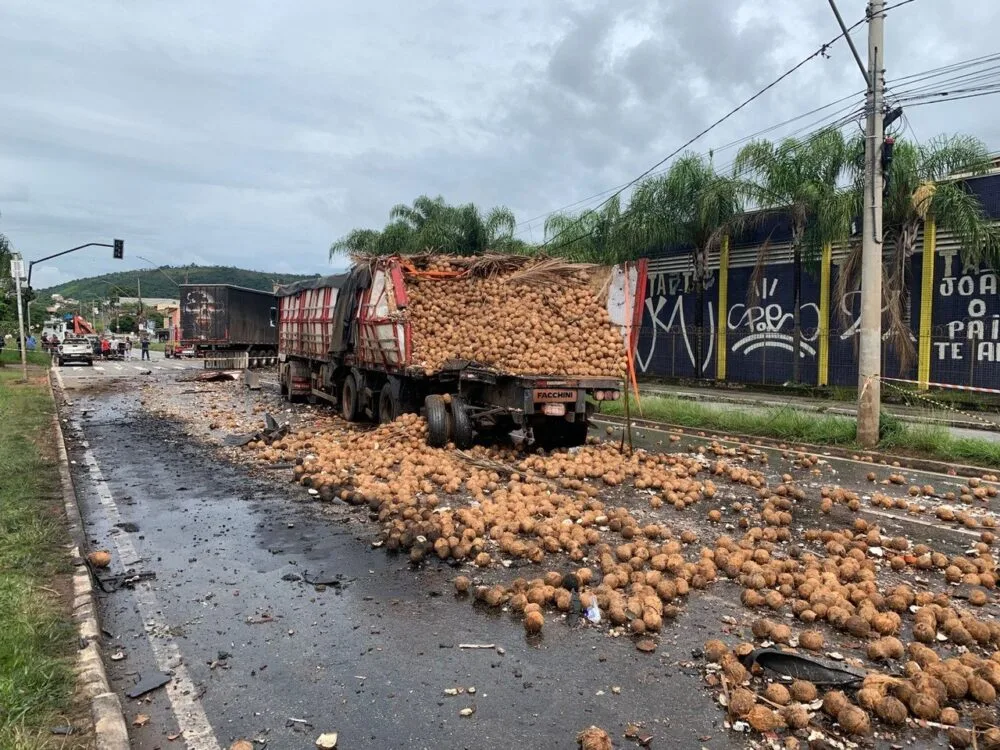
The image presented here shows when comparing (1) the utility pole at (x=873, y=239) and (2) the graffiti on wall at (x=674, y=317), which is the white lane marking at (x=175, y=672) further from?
(2) the graffiti on wall at (x=674, y=317)

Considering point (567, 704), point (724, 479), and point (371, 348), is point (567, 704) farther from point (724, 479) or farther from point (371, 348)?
point (371, 348)

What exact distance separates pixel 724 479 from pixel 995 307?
13.8m

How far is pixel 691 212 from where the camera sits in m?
24.1

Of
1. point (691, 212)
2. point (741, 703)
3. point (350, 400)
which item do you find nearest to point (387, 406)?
point (350, 400)

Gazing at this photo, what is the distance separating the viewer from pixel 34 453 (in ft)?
32.1

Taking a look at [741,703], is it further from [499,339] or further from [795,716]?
[499,339]

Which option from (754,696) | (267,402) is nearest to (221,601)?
(754,696)

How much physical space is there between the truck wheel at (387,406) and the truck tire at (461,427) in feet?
5.46

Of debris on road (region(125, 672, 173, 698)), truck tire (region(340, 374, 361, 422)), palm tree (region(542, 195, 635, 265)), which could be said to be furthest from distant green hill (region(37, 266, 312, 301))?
debris on road (region(125, 672, 173, 698))

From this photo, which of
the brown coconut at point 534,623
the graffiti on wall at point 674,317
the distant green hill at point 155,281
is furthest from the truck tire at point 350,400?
the distant green hill at point 155,281

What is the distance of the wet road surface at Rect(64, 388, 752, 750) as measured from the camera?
335 cm

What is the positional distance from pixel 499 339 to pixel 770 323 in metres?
16.2

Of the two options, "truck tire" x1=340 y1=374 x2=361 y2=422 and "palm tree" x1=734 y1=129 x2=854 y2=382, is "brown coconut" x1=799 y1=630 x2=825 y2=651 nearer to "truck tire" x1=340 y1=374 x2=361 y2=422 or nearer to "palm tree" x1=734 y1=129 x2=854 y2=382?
"truck tire" x1=340 y1=374 x2=361 y2=422

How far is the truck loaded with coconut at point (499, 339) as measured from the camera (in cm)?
963
